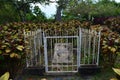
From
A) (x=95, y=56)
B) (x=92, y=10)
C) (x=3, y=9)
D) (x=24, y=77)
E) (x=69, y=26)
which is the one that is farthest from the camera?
(x=92, y=10)

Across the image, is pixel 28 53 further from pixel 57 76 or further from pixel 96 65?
pixel 96 65

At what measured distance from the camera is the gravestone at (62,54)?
879 cm

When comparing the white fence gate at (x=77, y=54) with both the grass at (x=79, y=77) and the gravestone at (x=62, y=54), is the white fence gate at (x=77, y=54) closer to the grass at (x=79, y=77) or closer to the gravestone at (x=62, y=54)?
the gravestone at (x=62, y=54)

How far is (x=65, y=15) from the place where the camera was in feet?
101

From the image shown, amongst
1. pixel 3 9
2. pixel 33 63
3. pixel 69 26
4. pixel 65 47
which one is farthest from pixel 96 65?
pixel 3 9

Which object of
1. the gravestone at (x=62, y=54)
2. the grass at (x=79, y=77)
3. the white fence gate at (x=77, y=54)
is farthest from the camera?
the gravestone at (x=62, y=54)

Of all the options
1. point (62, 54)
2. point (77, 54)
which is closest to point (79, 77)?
point (77, 54)

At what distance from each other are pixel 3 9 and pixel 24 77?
1488 cm

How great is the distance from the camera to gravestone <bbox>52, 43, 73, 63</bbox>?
8.79 meters

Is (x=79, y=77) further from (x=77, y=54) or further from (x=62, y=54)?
(x=62, y=54)

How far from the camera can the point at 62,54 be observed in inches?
372

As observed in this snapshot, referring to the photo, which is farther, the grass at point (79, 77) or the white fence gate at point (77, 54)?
the white fence gate at point (77, 54)

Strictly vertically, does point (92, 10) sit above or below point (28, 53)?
above

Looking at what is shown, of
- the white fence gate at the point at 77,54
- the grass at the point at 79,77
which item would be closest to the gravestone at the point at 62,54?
the white fence gate at the point at 77,54
